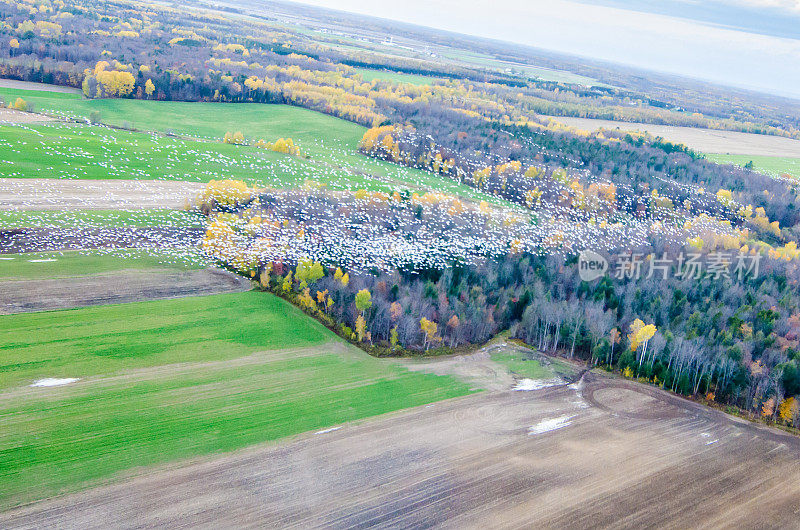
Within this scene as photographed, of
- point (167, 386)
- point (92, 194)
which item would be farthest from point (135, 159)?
point (167, 386)

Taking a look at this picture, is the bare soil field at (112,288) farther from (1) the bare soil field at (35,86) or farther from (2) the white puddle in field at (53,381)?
(1) the bare soil field at (35,86)

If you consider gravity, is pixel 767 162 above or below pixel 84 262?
above

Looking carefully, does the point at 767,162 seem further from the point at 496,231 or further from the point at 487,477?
the point at 487,477

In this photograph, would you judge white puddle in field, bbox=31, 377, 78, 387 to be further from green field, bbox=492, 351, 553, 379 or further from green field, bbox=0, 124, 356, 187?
green field, bbox=0, 124, 356, 187

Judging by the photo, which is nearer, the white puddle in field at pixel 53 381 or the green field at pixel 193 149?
the white puddle in field at pixel 53 381

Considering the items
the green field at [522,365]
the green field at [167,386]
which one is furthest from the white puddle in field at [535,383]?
the green field at [167,386]

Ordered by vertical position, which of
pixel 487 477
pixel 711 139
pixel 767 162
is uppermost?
pixel 711 139
